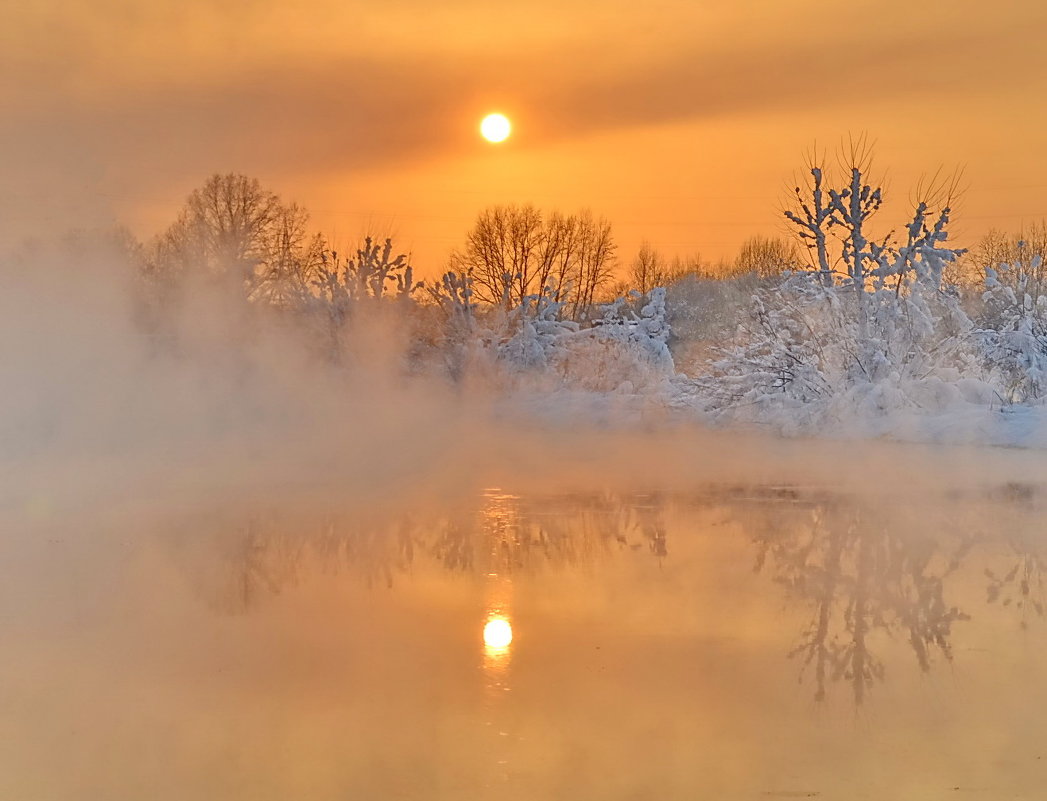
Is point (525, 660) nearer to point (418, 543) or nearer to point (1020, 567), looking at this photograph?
point (418, 543)

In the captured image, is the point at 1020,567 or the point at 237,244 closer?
the point at 1020,567

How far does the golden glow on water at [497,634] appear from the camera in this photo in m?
7.51

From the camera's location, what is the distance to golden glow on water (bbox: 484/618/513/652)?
7507mm

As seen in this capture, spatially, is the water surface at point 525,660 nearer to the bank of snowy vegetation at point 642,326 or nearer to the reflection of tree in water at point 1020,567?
the reflection of tree in water at point 1020,567

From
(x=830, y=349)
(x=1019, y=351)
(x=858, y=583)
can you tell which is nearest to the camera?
(x=858, y=583)

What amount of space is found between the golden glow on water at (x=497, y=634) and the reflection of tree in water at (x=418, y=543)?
1589 millimetres

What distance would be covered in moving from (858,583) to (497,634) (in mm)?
3006

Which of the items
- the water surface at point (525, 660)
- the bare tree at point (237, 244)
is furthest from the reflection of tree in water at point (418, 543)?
the bare tree at point (237, 244)

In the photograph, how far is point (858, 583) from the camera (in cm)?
933

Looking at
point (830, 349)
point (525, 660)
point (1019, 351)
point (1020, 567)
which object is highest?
point (830, 349)

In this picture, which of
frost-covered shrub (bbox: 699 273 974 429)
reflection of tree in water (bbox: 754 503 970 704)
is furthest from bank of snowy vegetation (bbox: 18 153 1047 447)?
reflection of tree in water (bbox: 754 503 970 704)

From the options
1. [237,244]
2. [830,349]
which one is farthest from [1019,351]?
[237,244]

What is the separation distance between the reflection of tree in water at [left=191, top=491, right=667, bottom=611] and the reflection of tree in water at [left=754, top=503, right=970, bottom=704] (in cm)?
127

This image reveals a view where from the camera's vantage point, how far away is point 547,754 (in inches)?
221
